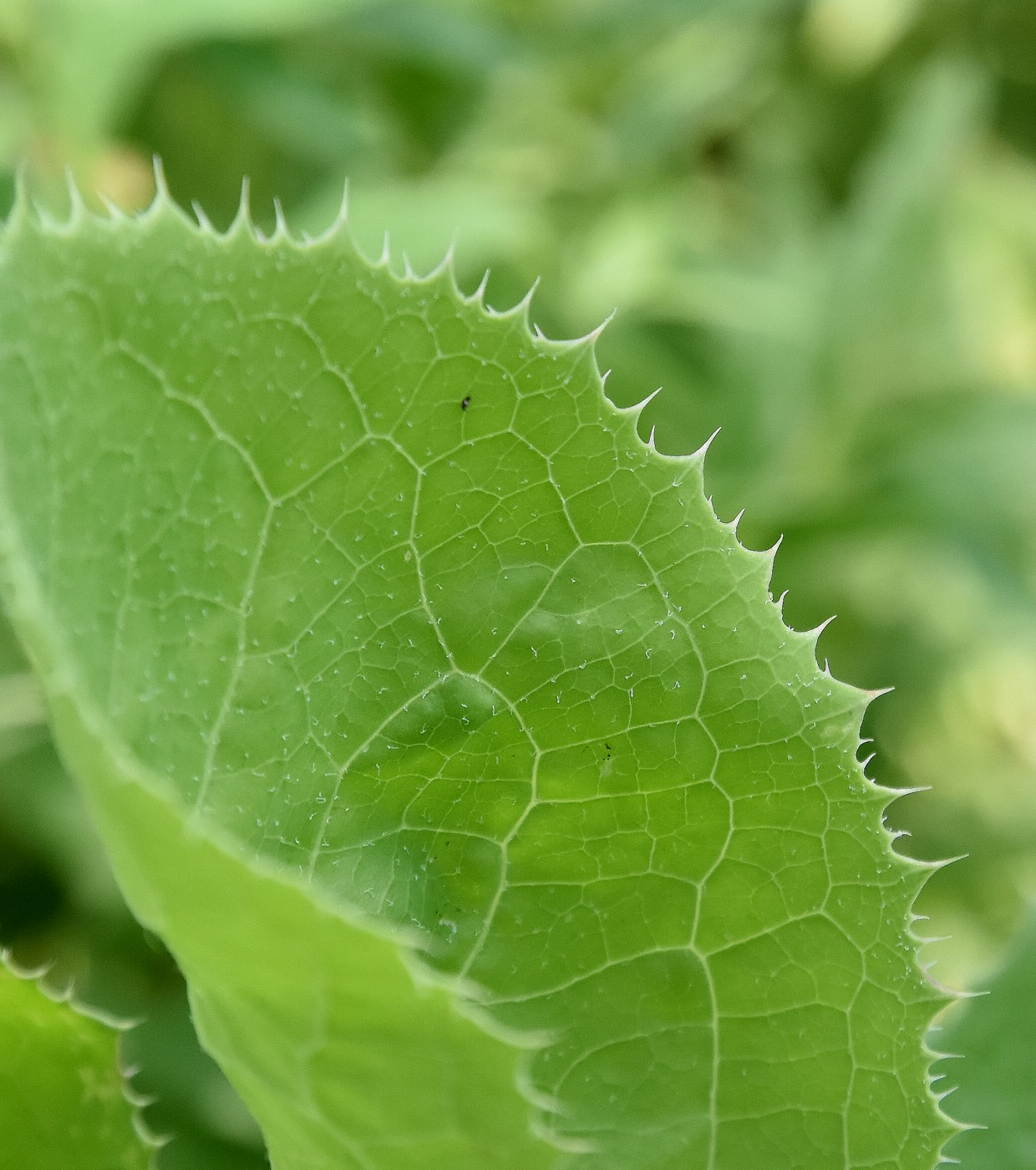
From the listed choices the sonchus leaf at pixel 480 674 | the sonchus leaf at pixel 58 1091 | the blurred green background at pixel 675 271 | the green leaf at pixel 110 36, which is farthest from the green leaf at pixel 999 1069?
the green leaf at pixel 110 36

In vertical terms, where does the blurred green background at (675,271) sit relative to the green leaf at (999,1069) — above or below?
above

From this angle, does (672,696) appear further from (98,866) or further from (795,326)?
(795,326)

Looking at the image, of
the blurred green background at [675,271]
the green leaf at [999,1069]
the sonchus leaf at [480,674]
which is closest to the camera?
the sonchus leaf at [480,674]

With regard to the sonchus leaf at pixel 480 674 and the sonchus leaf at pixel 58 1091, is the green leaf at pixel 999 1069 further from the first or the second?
the sonchus leaf at pixel 58 1091

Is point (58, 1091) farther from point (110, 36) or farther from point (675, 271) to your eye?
point (675, 271)

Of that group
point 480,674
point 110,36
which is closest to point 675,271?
point 110,36

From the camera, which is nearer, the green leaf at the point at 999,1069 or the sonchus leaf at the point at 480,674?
the sonchus leaf at the point at 480,674

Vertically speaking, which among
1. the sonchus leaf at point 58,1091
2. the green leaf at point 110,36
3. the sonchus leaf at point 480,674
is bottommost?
the sonchus leaf at point 58,1091

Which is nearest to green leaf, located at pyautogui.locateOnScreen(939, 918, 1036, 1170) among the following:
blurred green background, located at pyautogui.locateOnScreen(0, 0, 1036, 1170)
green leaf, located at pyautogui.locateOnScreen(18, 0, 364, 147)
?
blurred green background, located at pyautogui.locateOnScreen(0, 0, 1036, 1170)
